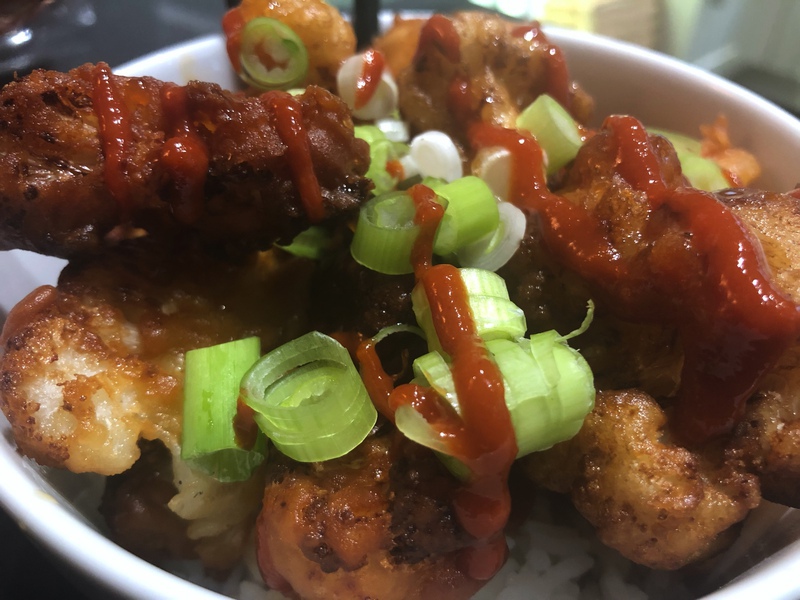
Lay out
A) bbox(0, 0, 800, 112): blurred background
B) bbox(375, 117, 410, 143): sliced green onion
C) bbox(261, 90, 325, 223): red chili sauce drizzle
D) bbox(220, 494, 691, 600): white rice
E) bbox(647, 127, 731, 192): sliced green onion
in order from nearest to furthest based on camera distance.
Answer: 1. bbox(261, 90, 325, 223): red chili sauce drizzle
2. bbox(220, 494, 691, 600): white rice
3. bbox(647, 127, 731, 192): sliced green onion
4. bbox(375, 117, 410, 143): sliced green onion
5. bbox(0, 0, 800, 112): blurred background

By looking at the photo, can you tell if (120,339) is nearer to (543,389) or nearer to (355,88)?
(543,389)

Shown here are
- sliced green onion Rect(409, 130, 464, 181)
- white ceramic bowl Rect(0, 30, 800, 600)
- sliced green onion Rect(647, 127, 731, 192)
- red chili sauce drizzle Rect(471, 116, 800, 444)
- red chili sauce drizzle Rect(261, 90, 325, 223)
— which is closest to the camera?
white ceramic bowl Rect(0, 30, 800, 600)

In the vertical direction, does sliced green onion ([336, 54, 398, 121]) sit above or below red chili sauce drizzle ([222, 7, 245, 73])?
below

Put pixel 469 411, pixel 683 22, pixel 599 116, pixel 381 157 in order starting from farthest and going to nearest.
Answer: pixel 683 22 → pixel 599 116 → pixel 381 157 → pixel 469 411

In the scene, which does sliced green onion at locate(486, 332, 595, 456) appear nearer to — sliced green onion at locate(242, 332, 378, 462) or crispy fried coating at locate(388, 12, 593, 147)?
sliced green onion at locate(242, 332, 378, 462)

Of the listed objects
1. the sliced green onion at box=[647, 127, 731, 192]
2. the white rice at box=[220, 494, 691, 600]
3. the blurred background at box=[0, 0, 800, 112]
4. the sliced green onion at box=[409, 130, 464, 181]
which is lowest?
the blurred background at box=[0, 0, 800, 112]

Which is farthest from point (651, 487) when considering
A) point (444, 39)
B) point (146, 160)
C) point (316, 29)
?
point (316, 29)

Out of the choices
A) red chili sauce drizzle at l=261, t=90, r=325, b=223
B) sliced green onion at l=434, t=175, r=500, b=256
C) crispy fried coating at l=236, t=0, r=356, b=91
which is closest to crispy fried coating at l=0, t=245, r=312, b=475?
red chili sauce drizzle at l=261, t=90, r=325, b=223
